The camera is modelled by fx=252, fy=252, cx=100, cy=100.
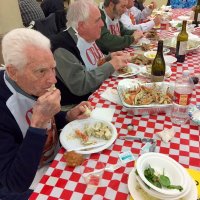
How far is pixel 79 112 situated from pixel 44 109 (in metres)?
0.33

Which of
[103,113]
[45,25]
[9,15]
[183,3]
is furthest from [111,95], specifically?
[183,3]

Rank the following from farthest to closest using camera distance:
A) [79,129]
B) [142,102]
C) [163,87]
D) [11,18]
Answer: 1. [11,18]
2. [163,87]
3. [142,102]
4. [79,129]

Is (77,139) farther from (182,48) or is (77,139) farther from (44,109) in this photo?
(182,48)

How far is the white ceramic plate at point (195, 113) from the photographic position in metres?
1.42

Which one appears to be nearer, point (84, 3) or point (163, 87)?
point (163, 87)

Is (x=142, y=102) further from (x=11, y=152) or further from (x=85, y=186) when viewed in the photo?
(x=11, y=152)

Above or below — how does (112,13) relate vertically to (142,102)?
above

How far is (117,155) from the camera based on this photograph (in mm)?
1220

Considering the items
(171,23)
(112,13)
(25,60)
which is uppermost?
(25,60)

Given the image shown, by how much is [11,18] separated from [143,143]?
11.3ft

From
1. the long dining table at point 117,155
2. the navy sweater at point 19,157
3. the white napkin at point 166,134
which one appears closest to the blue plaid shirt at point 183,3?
the long dining table at point 117,155

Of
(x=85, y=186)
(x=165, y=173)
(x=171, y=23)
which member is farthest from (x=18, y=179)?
(x=171, y=23)

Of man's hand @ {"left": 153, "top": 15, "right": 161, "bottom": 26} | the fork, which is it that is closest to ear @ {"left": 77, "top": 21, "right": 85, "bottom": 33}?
the fork

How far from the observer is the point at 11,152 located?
3.95ft
